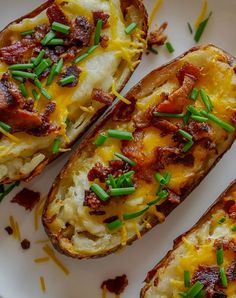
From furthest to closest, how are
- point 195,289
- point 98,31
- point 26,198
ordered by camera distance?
point 26,198, point 98,31, point 195,289

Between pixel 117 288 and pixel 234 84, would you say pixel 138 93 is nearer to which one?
pixel 234 84

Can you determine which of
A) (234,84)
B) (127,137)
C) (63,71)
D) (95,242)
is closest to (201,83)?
(234,84)

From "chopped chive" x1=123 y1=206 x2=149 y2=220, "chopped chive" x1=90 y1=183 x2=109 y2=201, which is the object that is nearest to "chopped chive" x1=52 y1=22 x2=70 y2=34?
"chopped chive" x1=90 y1=183 x2=109 y2=201

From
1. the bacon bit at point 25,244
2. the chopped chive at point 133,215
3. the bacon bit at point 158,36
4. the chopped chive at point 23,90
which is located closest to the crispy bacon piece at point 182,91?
the bacon bit at point 158,36

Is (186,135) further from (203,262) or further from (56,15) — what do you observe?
(56,15)

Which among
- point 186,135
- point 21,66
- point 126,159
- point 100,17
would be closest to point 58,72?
point 21,66

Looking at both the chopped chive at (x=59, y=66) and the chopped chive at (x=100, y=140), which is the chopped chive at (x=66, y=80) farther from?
the chopped chive at (x=100, y=140)

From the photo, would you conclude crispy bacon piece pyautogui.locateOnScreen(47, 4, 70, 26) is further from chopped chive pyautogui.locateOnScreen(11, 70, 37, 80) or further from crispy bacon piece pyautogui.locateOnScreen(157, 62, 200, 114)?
crispy bacon piece pyautogui.locateOnScreen(157, 62, 200, 114)

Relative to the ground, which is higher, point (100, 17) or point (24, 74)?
point (100, 17)
